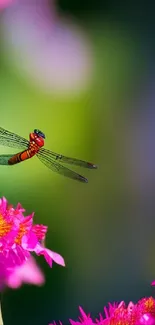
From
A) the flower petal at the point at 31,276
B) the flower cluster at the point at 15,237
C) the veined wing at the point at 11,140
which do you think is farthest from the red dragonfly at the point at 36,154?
the flower cluster at the point at 15,237

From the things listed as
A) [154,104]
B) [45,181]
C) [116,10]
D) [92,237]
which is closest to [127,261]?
[92,237]

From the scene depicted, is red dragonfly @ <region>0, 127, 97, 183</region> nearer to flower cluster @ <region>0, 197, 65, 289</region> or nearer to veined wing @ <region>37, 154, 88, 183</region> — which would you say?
veined wing @ <region>37, 154, 88, 183</region>

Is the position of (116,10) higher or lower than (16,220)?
higher

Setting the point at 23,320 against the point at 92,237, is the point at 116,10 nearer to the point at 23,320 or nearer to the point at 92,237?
the point at 92,237

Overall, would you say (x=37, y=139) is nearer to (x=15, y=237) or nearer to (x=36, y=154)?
(x=36, y=154)

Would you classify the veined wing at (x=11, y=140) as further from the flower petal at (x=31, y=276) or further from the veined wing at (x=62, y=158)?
the flower petal at (x=31, y=276)

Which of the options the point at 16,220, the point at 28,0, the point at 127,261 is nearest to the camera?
the point at 16,220

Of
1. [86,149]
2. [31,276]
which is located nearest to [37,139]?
[86,149]

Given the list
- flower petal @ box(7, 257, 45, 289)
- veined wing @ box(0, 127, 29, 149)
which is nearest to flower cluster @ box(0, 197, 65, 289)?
flower petal @ box(7, 257, 45, 289)
